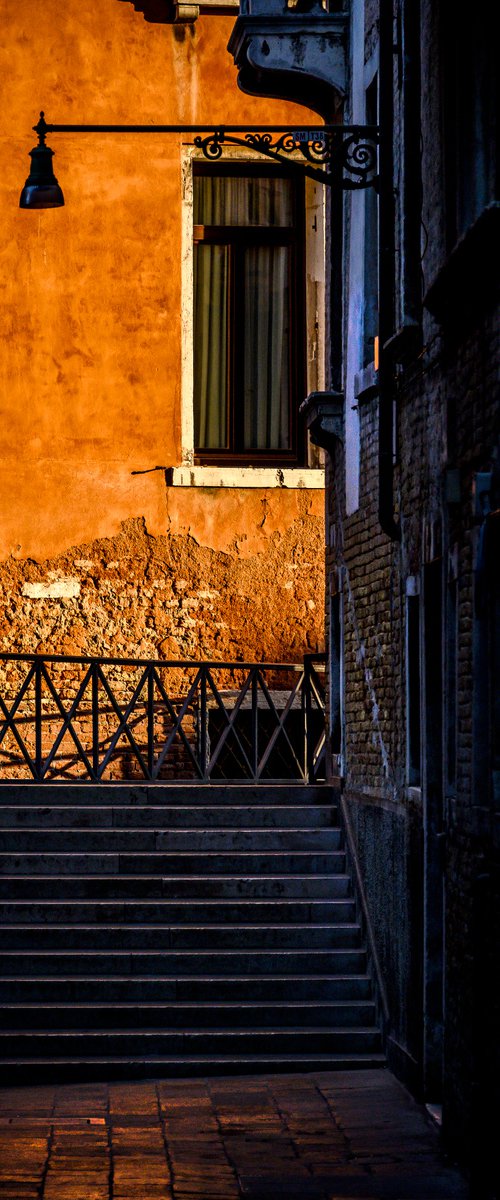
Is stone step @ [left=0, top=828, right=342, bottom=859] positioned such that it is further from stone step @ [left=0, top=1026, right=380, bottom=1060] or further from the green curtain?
the green curtain

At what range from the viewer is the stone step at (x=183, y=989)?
11414 millimetres

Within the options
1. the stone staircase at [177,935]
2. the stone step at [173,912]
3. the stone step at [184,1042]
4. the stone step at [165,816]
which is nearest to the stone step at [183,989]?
the stone staircase at [177,935]

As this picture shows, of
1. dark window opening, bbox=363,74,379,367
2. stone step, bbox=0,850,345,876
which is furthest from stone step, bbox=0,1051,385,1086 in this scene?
dark window opening, bbox=363,74,379,367

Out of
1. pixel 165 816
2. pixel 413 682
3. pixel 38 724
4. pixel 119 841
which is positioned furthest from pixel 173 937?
pixel 38 724

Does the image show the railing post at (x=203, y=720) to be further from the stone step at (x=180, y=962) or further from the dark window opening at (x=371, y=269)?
the dark window opening at (x=371, y=269)

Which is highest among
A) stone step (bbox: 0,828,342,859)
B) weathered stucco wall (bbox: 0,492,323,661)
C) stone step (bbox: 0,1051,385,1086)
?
weathered stucco wall (bbox: 0,492,323,661)

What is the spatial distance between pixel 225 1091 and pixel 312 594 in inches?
285

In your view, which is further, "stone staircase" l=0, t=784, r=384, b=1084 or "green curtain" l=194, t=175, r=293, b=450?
"green curtain" l=194, t=175, r=293, b=450

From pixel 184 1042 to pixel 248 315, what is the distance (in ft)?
27.0

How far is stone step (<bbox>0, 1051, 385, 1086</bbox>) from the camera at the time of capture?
10711 mm

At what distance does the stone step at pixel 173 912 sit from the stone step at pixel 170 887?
11 cm

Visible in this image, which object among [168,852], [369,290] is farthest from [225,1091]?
[369,290]

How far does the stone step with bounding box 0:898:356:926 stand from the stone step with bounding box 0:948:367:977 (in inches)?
14.7

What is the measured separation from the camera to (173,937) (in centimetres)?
1202
